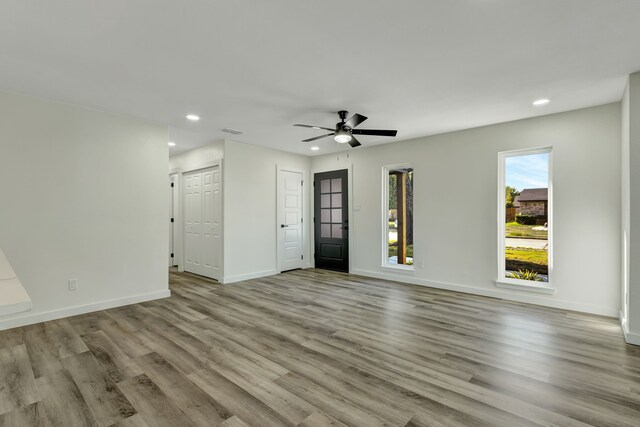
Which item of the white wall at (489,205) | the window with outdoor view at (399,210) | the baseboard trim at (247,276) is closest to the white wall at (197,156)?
the baseboard trim at (247,276)

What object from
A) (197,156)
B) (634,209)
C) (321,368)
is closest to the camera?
(321,368)

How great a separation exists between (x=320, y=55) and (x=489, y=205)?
136 inches

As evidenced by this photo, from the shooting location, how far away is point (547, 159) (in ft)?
13.7

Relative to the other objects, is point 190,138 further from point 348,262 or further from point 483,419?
point 483,419

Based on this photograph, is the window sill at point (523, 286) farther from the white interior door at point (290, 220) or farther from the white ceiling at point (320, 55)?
the white interior door at point (290, 220)

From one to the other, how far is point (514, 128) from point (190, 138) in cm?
517

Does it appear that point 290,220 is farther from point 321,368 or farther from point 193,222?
point 321,368

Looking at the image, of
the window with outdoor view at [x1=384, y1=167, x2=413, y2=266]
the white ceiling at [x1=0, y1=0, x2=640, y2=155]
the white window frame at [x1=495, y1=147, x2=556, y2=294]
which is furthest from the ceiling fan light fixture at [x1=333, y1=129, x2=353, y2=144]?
the window with outdoor view at [x1=384, y1=167, x2=413, y2=266]

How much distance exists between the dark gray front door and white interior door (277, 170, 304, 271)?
1.30ft

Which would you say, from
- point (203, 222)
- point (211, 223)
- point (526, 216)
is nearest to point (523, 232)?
point (526, 216)

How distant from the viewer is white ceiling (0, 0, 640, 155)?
6.59ft

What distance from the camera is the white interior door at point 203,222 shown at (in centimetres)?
556

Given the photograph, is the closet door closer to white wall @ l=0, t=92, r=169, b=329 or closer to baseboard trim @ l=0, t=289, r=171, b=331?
white wall @ l=0, t=92, r=169, b=329

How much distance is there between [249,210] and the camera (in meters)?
5.79
